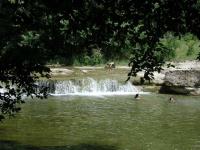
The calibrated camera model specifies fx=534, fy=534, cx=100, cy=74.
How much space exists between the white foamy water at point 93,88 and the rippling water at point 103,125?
8.68 feet

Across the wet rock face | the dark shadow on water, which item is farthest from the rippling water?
the wet rock face

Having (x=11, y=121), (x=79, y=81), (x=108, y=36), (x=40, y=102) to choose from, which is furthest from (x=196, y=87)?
(x=108, y=36)

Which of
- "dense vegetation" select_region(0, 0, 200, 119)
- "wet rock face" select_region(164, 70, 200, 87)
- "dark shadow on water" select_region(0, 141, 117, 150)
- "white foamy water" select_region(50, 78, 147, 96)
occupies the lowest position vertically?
"dark shadow on water" select_region(0, 141, 117, 150)

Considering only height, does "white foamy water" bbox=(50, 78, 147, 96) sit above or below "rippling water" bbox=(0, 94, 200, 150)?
above

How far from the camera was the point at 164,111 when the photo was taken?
2266 centimetres

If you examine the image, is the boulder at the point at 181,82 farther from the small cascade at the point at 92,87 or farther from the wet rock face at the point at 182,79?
the small cascade at the point at 92,87

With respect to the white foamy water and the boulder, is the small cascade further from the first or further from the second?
the boulder

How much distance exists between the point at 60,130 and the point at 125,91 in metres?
13.3

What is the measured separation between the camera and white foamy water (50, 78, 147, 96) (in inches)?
1141

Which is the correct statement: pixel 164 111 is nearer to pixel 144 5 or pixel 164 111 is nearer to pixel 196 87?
pixel 196 87

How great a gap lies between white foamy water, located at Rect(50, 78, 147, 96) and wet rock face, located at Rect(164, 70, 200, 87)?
5.74ft

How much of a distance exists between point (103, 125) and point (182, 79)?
12082 millimetres

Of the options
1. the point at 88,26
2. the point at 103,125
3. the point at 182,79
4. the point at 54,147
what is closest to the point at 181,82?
the point at 182,79

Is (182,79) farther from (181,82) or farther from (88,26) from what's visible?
(88,26)
